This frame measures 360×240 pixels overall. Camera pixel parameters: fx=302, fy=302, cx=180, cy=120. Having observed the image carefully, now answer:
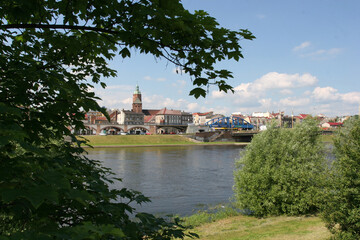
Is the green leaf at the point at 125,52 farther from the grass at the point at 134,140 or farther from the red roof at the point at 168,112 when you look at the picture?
the red roof at the point at 168,112

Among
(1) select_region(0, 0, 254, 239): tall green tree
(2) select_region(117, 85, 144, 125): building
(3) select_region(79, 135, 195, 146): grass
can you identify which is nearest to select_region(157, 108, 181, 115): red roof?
(2) select_region(117, 85, 144, 125): building

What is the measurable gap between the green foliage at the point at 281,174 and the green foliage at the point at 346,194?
4.43 metres

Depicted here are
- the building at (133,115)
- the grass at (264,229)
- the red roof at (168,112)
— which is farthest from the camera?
the red roof at (168,112)

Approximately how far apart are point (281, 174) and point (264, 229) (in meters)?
4.18

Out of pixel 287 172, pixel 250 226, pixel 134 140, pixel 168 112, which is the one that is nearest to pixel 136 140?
pixel 134 140

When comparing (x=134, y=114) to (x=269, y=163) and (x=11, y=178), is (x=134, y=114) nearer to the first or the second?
(x=269, y=163)

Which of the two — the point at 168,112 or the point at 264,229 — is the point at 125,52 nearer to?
the point at 264,229

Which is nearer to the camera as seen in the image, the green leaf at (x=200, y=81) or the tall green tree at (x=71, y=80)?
the tall green tree at (x=71, y=80)

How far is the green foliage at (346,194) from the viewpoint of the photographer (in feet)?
38.3

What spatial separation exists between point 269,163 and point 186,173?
1715 centimetres

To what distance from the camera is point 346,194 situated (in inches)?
472

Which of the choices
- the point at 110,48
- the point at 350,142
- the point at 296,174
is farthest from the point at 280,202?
the point at 110,48

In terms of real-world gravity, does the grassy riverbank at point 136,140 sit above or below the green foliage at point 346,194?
below

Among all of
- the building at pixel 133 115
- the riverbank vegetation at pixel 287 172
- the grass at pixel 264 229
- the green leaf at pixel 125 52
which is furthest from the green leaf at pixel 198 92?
the building at pixel 133 115
